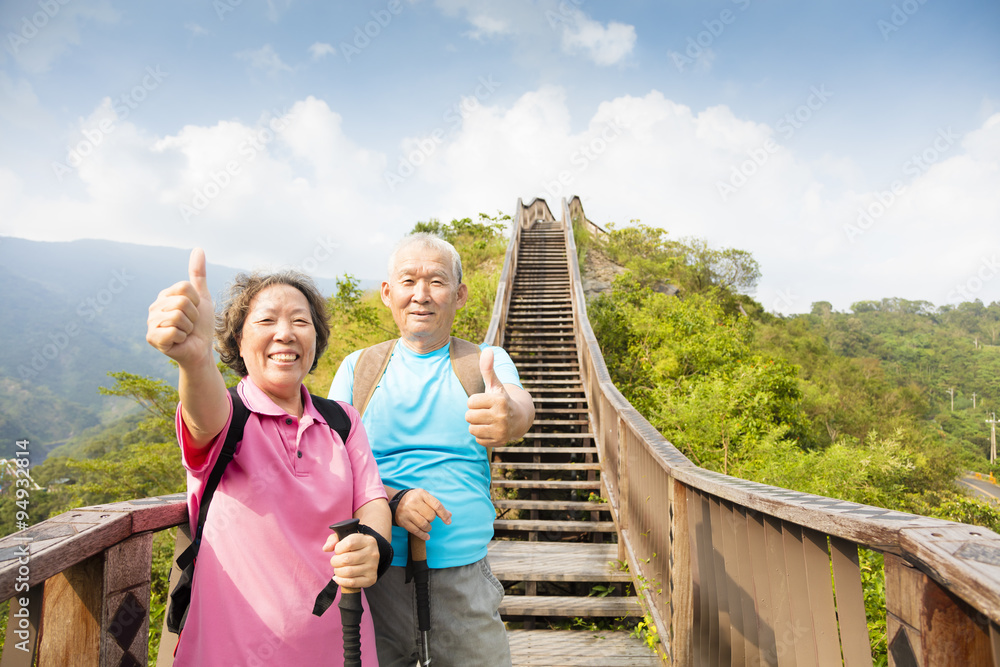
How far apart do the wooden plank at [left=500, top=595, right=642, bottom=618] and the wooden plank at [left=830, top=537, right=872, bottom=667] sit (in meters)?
2.61

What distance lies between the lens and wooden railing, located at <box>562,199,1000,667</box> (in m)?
0.77

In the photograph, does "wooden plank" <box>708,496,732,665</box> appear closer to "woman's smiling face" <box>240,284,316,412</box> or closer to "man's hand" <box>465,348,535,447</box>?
"man's hand" <box>465,348,535,447</box>

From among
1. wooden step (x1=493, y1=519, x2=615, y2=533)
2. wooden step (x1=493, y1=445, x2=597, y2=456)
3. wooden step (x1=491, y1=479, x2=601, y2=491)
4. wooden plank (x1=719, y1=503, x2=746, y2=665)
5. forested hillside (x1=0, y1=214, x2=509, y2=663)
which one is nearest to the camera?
wooden plank (x1=719, y1=503, x2=746, y2=665)

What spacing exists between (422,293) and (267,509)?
800mm

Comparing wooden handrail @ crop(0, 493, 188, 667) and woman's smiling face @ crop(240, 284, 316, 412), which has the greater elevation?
woman's smiling face @ crop(240, 284, 316, 412)

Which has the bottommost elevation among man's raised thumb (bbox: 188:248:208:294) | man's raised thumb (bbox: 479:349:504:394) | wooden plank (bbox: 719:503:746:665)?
wooden plank (bbox: 719:503:746:665)

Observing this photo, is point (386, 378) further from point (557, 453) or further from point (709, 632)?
point (557, 453)

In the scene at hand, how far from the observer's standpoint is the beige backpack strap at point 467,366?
5.33 ft

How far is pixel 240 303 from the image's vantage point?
1396 millimetres

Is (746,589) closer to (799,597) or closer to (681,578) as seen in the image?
(799,597)

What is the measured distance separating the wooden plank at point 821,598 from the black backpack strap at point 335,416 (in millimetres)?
1250

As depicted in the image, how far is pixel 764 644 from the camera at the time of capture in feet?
4.91

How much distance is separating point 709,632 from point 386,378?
5.61ft

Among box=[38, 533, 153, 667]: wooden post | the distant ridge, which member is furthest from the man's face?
box=[38, 533, 153, 667]: wooden post
